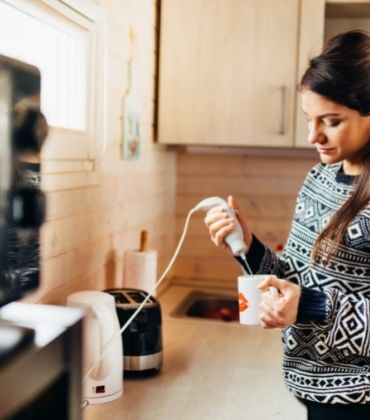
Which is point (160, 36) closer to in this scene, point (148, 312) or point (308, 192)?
point (308, 192)

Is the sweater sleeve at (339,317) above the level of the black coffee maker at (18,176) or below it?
below

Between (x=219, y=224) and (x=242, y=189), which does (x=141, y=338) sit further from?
(x=242, y=189)

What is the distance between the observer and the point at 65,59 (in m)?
1.58

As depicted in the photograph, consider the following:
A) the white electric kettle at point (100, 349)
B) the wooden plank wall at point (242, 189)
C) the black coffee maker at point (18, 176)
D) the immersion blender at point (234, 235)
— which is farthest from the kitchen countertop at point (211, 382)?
the wooden plank wall at point (242, 189)

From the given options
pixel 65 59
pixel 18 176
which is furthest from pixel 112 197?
pixel 18 176

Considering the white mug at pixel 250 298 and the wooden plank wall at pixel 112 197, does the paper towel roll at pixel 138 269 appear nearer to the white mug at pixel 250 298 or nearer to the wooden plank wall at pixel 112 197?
the wooden plank wall at pixel 112 197

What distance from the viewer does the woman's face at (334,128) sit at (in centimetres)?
130

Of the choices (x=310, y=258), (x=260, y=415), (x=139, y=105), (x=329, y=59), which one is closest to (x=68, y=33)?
(x=139, y=105)

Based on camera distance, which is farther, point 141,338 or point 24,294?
point 141,338

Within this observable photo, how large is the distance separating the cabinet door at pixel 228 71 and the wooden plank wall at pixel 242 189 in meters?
0.37

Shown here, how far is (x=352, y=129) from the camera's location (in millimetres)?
1312

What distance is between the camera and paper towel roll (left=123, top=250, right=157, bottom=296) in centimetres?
183

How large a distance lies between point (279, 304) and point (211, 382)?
350 millimetres

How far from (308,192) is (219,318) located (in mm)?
924
